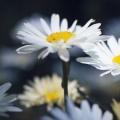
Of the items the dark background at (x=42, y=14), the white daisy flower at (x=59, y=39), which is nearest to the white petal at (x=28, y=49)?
the white daisy flower at (x=59, y=39)

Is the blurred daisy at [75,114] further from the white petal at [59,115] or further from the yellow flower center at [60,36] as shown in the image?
the yellow flower center at [60,36]

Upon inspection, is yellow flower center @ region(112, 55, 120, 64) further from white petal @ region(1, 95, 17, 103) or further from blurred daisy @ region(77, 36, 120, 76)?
white petal @ region(1, 95, 17, 103)

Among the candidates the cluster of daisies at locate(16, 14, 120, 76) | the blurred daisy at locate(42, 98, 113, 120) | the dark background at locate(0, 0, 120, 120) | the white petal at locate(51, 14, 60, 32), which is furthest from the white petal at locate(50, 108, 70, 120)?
the dark background at locate(0, 0, 120, 120)

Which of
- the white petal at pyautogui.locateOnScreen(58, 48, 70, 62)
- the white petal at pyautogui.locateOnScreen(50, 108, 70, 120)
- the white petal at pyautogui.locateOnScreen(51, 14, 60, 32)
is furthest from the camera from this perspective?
the white petal at pyautogui.locateOnScreen(51, 14, 60, 32)

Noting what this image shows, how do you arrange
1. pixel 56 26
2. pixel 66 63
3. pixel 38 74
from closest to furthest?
pixel 66 63 → pixel 56 26 → pixel 38 74

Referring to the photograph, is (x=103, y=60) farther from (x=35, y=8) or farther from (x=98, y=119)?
(x=35, y=8)

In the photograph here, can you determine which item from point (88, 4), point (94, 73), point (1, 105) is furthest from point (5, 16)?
point (1, 105)
